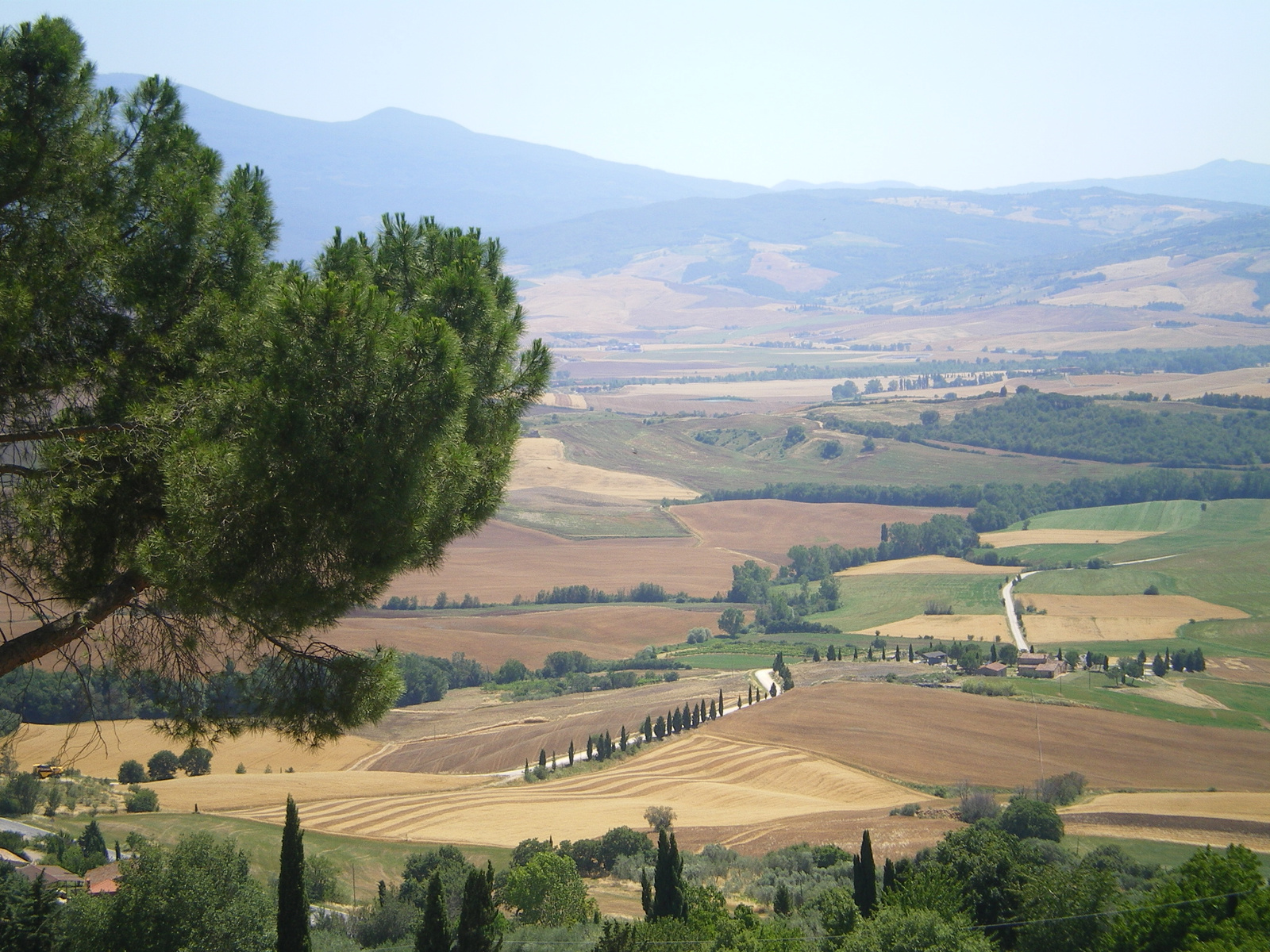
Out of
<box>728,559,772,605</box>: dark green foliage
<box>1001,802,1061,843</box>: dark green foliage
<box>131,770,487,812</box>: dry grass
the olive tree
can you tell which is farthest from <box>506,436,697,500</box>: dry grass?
the olive tree

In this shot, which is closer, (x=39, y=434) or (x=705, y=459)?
(x=39, y=434)

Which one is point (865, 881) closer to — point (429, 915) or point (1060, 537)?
point (429, 915)

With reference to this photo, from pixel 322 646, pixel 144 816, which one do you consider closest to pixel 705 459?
pixel 144 816

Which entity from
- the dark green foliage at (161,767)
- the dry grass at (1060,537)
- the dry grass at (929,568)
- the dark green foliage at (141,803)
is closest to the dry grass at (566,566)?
the dry grass at (929,568)

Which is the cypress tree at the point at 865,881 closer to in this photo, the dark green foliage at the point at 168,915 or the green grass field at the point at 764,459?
the dark green foliage at the point at 168,915

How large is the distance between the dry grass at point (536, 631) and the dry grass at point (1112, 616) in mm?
22404

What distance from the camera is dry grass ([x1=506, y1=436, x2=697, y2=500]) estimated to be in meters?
114

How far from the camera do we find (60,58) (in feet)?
28.9

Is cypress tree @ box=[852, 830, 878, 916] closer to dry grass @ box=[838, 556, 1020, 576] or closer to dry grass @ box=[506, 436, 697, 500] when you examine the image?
dry grass @ box=[838, 556, 1020, 576]

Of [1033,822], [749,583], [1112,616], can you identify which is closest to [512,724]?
[1033,822]

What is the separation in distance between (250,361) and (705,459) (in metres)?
123

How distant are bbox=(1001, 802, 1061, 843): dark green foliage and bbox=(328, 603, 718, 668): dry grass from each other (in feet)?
126

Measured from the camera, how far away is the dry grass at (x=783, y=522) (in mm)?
95500

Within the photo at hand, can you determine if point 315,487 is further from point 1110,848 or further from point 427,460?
point 1110,848
